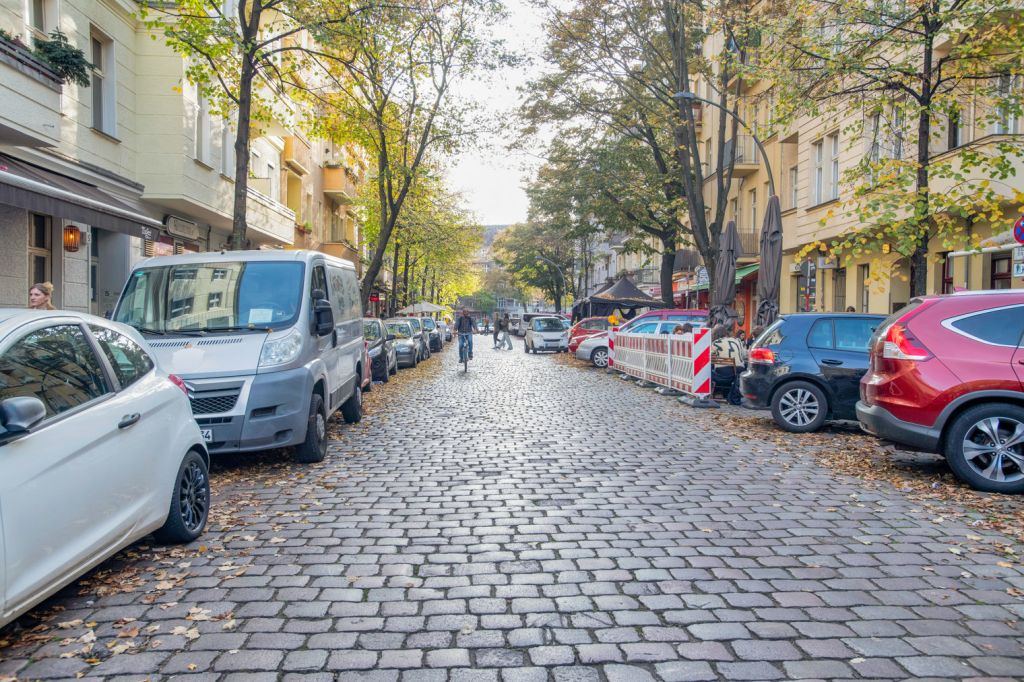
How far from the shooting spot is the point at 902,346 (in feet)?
24.4

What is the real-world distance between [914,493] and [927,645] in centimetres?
364

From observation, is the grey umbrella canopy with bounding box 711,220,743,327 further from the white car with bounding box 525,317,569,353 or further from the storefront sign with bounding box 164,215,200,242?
the white car with bounding box 525,317,569,353

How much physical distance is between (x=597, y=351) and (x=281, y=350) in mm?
18595

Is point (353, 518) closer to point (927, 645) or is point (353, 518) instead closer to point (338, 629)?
point (338, 629)

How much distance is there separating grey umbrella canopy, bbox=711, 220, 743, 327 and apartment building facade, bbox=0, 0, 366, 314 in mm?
9944

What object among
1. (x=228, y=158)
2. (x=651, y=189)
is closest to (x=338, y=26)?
(x=228, y=158)

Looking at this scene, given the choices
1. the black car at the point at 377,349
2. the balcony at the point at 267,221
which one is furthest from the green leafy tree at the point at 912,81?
the balcony at the point at 267,221

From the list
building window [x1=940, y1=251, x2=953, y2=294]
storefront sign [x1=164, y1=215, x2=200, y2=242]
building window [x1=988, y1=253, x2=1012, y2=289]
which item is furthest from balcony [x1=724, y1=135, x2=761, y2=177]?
storefront sign [x1=164, y1=215, x2=200, y2=242]

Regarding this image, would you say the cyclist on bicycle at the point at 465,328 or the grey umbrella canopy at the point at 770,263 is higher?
the grey umbrella canopy at the point at 770,263

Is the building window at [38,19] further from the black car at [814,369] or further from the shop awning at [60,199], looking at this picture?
the black car at [814,369]

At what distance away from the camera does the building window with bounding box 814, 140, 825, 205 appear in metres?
25.0

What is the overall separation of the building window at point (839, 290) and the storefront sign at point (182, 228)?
1854cm

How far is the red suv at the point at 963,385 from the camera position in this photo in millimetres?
6922

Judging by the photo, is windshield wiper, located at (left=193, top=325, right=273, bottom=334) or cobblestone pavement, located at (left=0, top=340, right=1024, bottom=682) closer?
cobblestone pavement, located at (left=0, top=340, right=1024, bottom=682)
